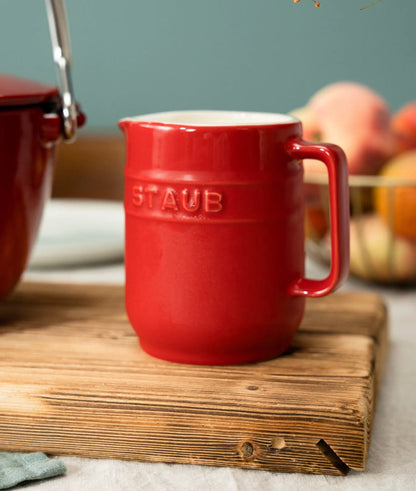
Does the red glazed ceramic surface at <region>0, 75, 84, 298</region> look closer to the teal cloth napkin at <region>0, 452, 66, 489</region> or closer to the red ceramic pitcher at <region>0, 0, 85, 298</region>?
the red ceramic pitcher at <region>0, 0, 85, 298</region>

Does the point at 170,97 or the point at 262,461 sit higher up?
the point at 170,97

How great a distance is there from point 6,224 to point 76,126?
0.10 metres

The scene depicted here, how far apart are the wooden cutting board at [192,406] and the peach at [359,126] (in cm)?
32

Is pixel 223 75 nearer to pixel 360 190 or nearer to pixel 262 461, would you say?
pixel 360 190

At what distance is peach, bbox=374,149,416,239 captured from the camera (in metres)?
0.76

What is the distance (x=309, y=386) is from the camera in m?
0.45

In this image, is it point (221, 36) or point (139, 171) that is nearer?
point (139, 171)

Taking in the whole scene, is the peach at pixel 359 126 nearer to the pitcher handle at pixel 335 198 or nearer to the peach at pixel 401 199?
the peach at pixel 401 199

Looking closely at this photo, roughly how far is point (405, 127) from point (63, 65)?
15.8 inches

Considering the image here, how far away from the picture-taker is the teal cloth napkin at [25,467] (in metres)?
0.40

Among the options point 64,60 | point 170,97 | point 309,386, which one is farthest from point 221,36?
point 170,97

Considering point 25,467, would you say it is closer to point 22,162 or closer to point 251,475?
point 251,475

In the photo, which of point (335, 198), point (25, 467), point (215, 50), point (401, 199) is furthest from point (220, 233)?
point (215, 50)

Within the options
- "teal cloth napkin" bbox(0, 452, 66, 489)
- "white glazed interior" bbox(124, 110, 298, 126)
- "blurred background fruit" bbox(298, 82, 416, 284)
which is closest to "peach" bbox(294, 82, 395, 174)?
"blurred background fruit" bbox(298, 82, 416, 284)
